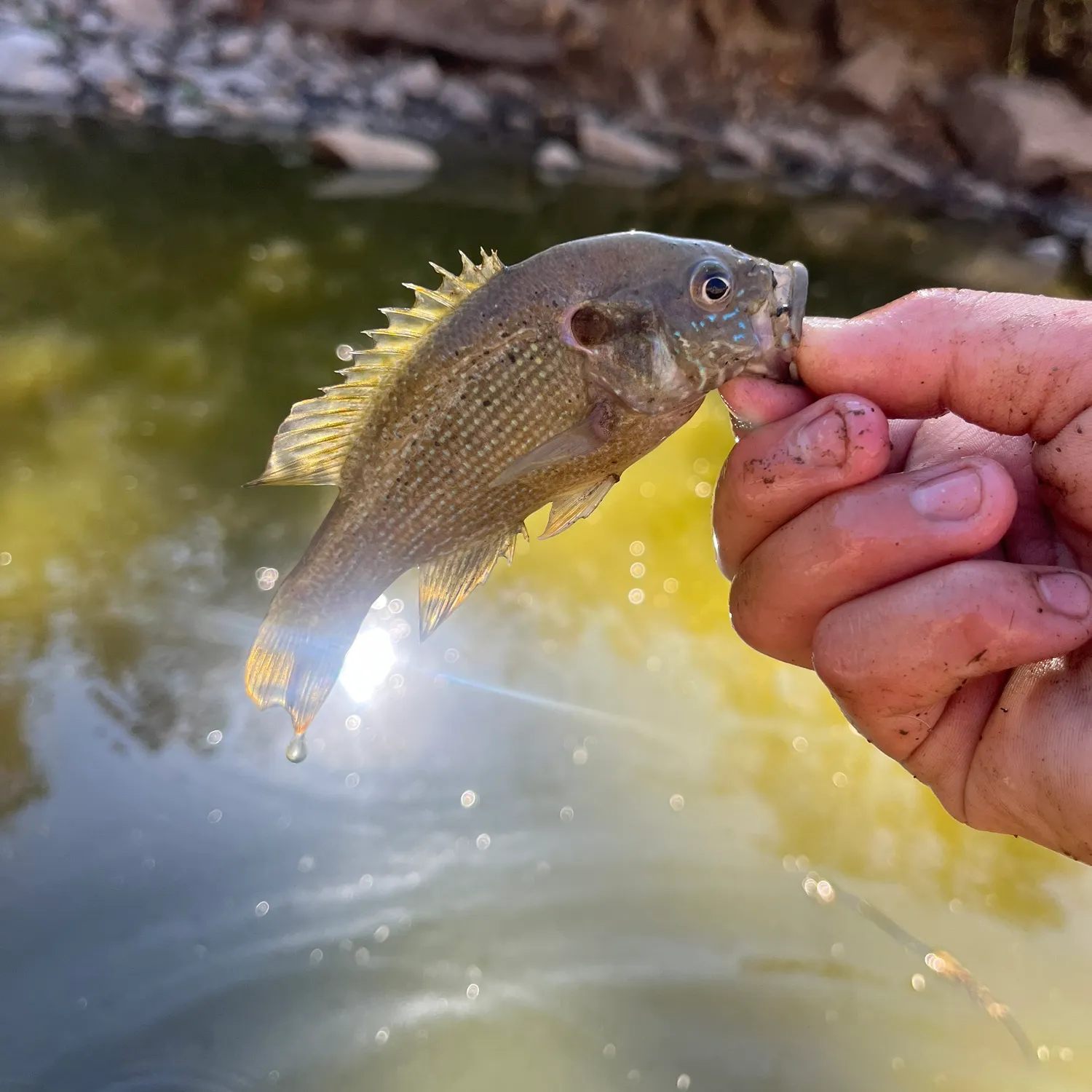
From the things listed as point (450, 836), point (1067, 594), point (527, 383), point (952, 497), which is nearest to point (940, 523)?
point (952, 497)

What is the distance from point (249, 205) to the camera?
282 inches

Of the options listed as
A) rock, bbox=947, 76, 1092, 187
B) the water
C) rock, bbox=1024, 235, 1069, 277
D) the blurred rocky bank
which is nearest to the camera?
the water

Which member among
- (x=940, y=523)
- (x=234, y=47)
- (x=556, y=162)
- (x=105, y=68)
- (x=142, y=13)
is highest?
(x=940, y=523)

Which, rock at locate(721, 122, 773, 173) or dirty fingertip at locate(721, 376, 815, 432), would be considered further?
rock at locate(721, 122, 773, 173)

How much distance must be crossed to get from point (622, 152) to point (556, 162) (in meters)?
0.92

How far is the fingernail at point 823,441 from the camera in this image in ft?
5.51

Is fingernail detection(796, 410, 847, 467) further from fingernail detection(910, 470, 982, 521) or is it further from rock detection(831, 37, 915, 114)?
rock detection(831, 37, 915, 114)

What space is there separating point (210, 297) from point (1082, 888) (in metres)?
5.71

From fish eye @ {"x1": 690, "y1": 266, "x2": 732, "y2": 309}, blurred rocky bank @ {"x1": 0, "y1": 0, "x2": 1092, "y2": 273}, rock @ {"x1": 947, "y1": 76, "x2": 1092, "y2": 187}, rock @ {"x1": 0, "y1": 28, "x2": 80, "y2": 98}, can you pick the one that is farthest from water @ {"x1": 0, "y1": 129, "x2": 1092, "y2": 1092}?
rock @ {"x1": 947, "y1": 76, "x2": 1092, "y2": 187}

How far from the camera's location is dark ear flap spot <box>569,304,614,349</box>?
168cm

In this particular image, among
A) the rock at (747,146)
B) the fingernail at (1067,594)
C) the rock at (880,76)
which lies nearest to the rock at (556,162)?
the rock at (747,146)

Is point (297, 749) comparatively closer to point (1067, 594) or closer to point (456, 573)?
point (456, 573)

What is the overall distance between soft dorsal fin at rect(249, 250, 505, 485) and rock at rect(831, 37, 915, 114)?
10.9m

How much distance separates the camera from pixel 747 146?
1034 centimetres
